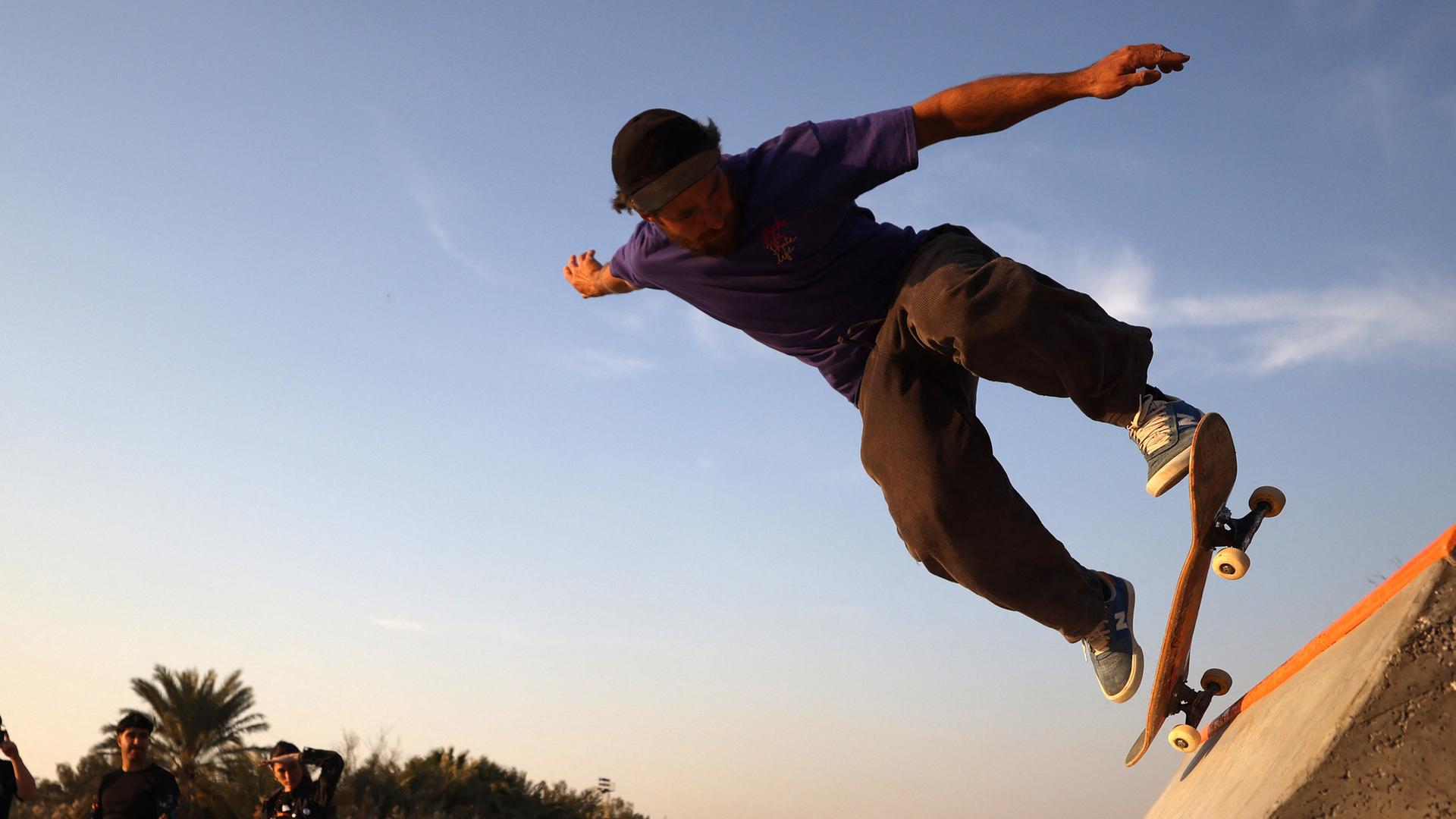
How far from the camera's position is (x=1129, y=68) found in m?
3.36

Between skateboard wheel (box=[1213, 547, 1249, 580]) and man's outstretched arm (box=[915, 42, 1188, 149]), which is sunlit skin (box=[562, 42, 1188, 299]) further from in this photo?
skateboard wheel (box=[1213, 547, 1249, 580])

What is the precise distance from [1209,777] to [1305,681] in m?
0.62

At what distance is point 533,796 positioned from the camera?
791 inches

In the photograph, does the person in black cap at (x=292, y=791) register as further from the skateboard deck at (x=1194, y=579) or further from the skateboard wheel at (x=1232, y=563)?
the skateboard wheel at (x=1232, y=563)

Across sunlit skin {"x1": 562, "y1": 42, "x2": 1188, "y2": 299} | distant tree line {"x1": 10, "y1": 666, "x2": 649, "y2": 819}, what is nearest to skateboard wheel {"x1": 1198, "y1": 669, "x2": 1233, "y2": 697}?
sunlit skin {"x1": 562, "y1": 42, "x2": 1188, "y2": 299}

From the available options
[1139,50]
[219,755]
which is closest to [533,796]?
[219,755]

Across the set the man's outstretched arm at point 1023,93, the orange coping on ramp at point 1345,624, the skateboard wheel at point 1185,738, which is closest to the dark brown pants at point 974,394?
the man's outstretched arm at point 1023,93

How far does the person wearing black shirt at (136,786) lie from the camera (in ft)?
26.8

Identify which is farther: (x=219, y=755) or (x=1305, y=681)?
(x=219, y=755)

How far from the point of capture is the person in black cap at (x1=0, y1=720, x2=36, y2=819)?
7.71 metres

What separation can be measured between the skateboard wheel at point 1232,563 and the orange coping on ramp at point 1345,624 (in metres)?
0.37

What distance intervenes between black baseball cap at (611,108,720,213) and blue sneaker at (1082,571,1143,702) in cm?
226

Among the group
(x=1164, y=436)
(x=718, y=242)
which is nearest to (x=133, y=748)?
(x=718, y=242)

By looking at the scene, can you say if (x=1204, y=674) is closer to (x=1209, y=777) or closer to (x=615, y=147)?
(x=1209, y=777)
